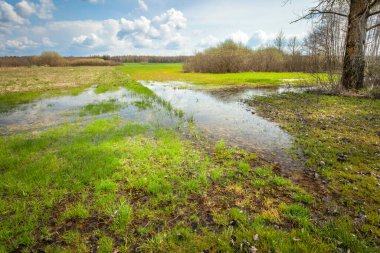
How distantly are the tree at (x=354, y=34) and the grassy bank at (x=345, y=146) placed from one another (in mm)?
3023

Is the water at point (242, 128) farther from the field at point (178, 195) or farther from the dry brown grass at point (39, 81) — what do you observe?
the dry brown grass at point (39, 81)

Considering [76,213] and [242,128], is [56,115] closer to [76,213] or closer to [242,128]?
[76,213]

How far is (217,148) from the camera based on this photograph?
836 cm

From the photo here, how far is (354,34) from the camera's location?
16438 millimetres

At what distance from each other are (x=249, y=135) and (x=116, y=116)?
8259 millimetres

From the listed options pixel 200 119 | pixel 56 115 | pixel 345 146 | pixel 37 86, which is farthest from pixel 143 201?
pixel 37 86

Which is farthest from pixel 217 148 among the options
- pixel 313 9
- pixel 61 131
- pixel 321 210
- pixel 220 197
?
pixel 313 9

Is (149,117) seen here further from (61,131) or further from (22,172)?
(22,172)

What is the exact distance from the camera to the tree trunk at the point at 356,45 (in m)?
15.9

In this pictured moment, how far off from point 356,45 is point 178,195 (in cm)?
1931

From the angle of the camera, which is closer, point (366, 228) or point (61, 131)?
point (366, 228)

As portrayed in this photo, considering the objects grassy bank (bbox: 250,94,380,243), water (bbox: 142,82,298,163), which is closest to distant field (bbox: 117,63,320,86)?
grassy bank (bbox: 250,94,380,243)

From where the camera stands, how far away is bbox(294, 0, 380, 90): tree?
15891 millimetres

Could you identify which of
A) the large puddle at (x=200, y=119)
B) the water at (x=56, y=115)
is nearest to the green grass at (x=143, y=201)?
the large puddle at (x=200, y=119)
